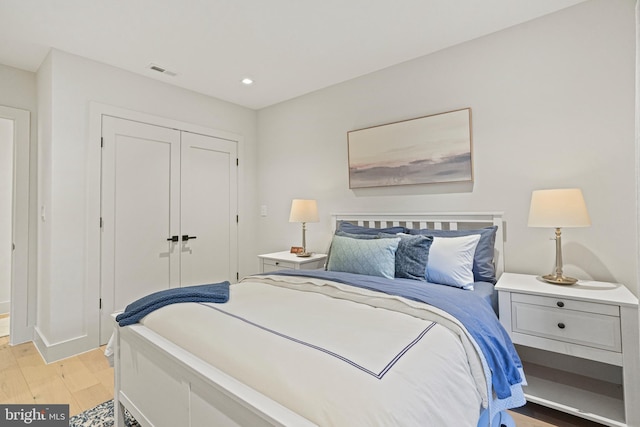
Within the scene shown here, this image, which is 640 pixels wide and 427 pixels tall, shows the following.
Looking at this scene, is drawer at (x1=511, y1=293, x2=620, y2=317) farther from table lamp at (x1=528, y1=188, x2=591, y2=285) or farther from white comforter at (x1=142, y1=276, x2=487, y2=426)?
white comforter at (x1=142, y1=276, x2=487, y2=426)

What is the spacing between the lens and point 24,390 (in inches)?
89.2

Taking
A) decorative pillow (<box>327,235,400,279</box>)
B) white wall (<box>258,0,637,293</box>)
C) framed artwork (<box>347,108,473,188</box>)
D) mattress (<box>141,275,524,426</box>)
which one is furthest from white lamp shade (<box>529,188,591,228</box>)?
mattress (<box>141,275,524,426</box>)

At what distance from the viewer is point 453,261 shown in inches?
85.2

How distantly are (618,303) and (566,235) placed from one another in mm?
662

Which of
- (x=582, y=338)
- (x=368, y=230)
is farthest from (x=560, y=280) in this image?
(x=368, y=230)

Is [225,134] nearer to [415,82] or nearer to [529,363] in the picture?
[415,82]

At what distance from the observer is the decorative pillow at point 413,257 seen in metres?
2.21

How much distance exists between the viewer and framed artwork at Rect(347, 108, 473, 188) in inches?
105

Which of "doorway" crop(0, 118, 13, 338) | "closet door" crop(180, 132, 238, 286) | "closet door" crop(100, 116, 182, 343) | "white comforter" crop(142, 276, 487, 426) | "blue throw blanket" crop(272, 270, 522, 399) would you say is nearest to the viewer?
"white comforter" crop(142, 276, 487, 426)

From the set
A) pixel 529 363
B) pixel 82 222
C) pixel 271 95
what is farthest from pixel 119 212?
pixel 529 363

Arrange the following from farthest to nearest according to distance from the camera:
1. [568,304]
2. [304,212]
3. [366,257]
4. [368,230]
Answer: [304,212]
[368,230]
[366,257]
[568,304]

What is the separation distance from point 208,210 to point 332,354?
3.12m

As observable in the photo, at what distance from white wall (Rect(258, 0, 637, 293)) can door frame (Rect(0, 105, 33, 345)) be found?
3.20 meters

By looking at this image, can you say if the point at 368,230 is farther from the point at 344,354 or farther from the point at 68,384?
the point at 68,384
